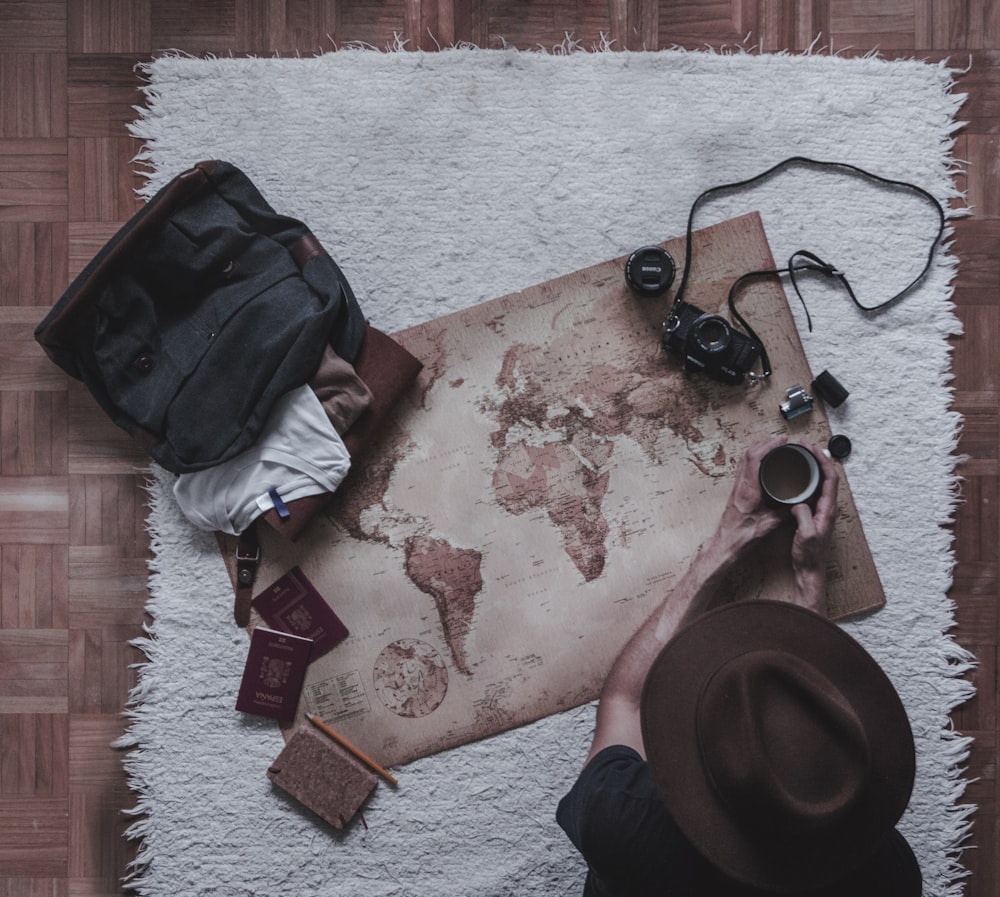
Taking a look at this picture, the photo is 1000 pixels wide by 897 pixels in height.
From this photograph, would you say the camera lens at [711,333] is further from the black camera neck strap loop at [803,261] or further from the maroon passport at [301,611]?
the maroon passport at [301,611]

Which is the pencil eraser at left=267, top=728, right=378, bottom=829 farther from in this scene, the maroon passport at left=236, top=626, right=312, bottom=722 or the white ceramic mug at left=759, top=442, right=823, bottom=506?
the white ceramic mug at left=759, top=442, right=823, bottom=506

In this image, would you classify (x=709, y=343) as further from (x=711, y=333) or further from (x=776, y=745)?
A: (x=776, y=745)

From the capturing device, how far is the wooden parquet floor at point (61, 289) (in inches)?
52.1

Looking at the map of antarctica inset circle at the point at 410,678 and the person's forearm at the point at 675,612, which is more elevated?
the person's forearm at the point at 675,612

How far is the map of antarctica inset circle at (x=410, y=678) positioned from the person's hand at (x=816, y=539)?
23.7 inches

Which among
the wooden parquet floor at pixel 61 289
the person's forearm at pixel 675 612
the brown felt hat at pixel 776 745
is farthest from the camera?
the wooden parquet floor at pixel 61 289

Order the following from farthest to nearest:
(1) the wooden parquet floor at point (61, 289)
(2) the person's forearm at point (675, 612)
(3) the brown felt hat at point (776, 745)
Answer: (1) the wooden parquet floor at point (61, 289) → (2) the person's forearm at point (675, 612) → (3) the brown felt hat at point (776, 745)

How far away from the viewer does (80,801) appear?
132 centimetres

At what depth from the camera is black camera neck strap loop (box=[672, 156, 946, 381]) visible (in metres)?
1.31

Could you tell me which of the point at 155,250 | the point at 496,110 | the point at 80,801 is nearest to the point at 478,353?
the point at 496,110

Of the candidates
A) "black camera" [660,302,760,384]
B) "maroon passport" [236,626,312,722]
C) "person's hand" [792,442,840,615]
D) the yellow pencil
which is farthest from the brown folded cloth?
"person's hand" [792,442,840,615]

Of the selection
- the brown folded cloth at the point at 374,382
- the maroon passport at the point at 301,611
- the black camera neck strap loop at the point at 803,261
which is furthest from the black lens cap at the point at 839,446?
the maroon passport at the point at 301,611

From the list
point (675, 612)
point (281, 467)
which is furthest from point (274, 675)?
point (675, 612)

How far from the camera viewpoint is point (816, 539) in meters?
1.24
